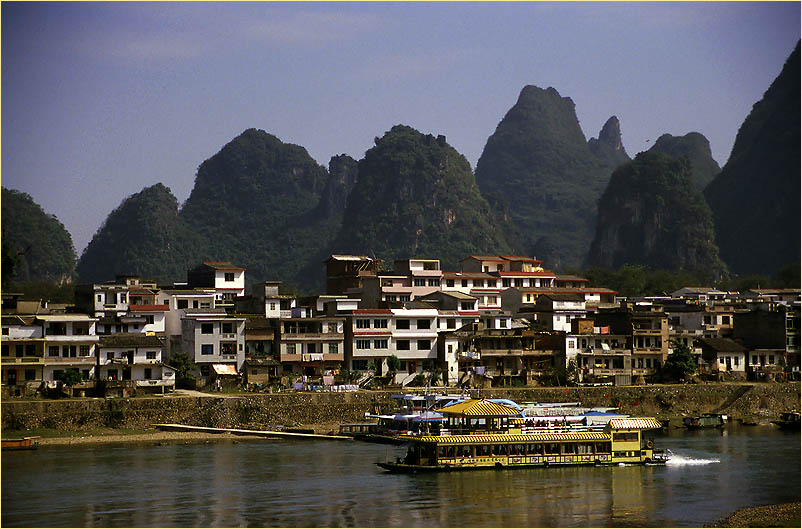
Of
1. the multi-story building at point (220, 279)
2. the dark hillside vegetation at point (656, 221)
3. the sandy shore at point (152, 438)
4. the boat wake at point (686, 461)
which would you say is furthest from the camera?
the dark hillside vegetation at point (656, 221)

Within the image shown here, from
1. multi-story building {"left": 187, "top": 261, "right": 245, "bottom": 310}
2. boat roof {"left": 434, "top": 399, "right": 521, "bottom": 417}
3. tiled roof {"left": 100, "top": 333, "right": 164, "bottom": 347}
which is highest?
multi-story building {"left": 187, "top": 261, "right": 245, "bottom": 310}

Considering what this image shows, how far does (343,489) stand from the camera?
3641 cm

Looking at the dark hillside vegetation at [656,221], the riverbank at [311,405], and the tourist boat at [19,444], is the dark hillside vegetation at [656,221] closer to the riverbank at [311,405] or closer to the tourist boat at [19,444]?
the riverbank at [311,405]

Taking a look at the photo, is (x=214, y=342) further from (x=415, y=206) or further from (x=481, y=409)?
(x=415, y=206)

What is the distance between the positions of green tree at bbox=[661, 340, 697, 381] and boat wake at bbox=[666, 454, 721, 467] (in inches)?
675

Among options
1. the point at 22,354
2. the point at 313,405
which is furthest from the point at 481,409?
the point at 22,354

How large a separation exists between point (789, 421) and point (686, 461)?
15275 millimetres

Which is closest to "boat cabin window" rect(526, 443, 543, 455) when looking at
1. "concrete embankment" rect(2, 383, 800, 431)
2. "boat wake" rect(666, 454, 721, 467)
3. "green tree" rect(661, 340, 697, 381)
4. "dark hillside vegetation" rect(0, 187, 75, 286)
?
"boat wake" rect(666, 454, 721, 467)

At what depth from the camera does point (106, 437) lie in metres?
46.2

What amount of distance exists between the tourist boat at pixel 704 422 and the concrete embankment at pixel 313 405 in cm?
160

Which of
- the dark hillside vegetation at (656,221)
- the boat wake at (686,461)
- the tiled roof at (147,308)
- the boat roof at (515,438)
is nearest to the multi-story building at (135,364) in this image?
the tiled roof at (147,308)

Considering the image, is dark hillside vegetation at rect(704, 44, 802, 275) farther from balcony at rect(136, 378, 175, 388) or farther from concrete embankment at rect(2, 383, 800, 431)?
balcony at rect(136, 378, 175, 388)

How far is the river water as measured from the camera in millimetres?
32625

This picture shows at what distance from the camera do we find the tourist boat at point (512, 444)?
133 ft
